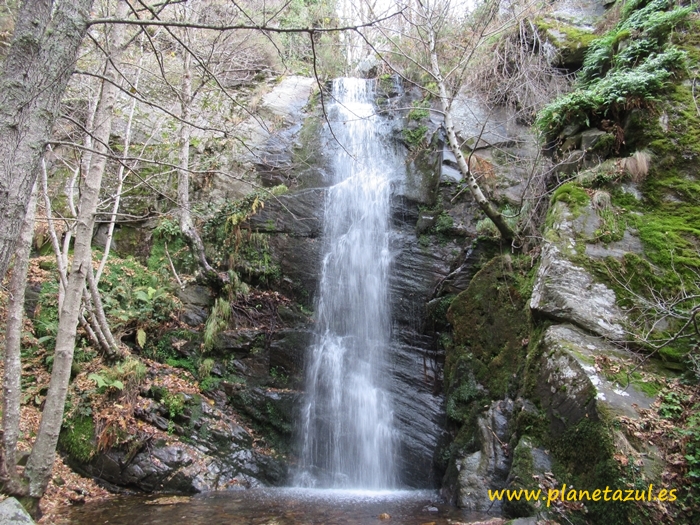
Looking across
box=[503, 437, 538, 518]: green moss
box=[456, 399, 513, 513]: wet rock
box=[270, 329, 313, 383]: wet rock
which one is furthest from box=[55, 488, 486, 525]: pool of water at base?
box=[270, 329, 313, 383]: wet rock

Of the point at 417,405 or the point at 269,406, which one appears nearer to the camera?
the point at 417,405

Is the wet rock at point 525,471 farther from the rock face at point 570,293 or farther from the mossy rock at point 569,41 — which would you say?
the mossy rock at point 569,41

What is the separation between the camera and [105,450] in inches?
251

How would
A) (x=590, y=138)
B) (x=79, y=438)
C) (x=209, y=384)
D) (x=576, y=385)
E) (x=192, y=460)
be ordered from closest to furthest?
(x=576, y=385) → (x=79, y=438) → (x=192, y=460) → (x=590, y=138) → (x=209, y=384)

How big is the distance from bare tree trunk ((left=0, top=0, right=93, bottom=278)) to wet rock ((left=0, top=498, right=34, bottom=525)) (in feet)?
7.18

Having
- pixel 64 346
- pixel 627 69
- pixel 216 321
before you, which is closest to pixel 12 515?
Answer: pixel 64 346

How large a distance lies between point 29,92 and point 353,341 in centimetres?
742

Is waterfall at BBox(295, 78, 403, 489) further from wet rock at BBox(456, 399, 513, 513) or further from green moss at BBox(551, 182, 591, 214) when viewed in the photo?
green moss at BBox(551, 182, 591, 214)

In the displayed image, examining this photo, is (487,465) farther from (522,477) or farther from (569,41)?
(569,41)

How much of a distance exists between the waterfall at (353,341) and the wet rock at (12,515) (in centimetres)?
493

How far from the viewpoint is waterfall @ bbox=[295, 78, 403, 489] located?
300 inches

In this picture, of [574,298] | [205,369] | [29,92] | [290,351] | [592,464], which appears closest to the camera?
[29,92]

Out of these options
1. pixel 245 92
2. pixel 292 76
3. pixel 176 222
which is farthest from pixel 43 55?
pixel 292 76

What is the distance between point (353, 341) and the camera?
8.96 metres
